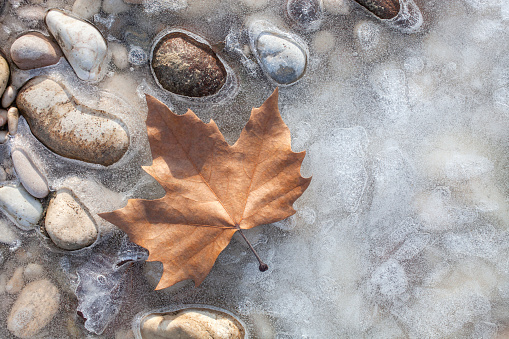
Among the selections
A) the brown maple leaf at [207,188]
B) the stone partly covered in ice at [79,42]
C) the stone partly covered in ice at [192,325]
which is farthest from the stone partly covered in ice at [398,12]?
the stone partly covered in ice at [192,325]

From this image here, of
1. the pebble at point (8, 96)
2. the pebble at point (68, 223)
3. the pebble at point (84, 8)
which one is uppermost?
the pebble at point (84, 8)

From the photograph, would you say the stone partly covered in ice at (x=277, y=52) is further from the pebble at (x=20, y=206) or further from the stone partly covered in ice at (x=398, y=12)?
the pebble at (x=20, y=206)

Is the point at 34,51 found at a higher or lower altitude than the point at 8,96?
higher

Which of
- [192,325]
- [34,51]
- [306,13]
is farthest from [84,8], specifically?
[192,325]

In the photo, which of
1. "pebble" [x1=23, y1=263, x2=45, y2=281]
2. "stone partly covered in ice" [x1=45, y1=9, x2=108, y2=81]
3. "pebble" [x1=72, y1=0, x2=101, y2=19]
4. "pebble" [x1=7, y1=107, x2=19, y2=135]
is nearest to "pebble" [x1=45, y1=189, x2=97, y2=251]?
"pebble" [x1=23, y1=263, x2=45, y2=281]

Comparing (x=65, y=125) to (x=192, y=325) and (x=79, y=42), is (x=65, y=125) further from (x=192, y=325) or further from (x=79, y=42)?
(x=192, y=325)

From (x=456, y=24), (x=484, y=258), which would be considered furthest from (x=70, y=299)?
(x=456, y=24)

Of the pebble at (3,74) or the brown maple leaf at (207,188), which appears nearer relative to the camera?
the brown maple leaf at (207,188)
